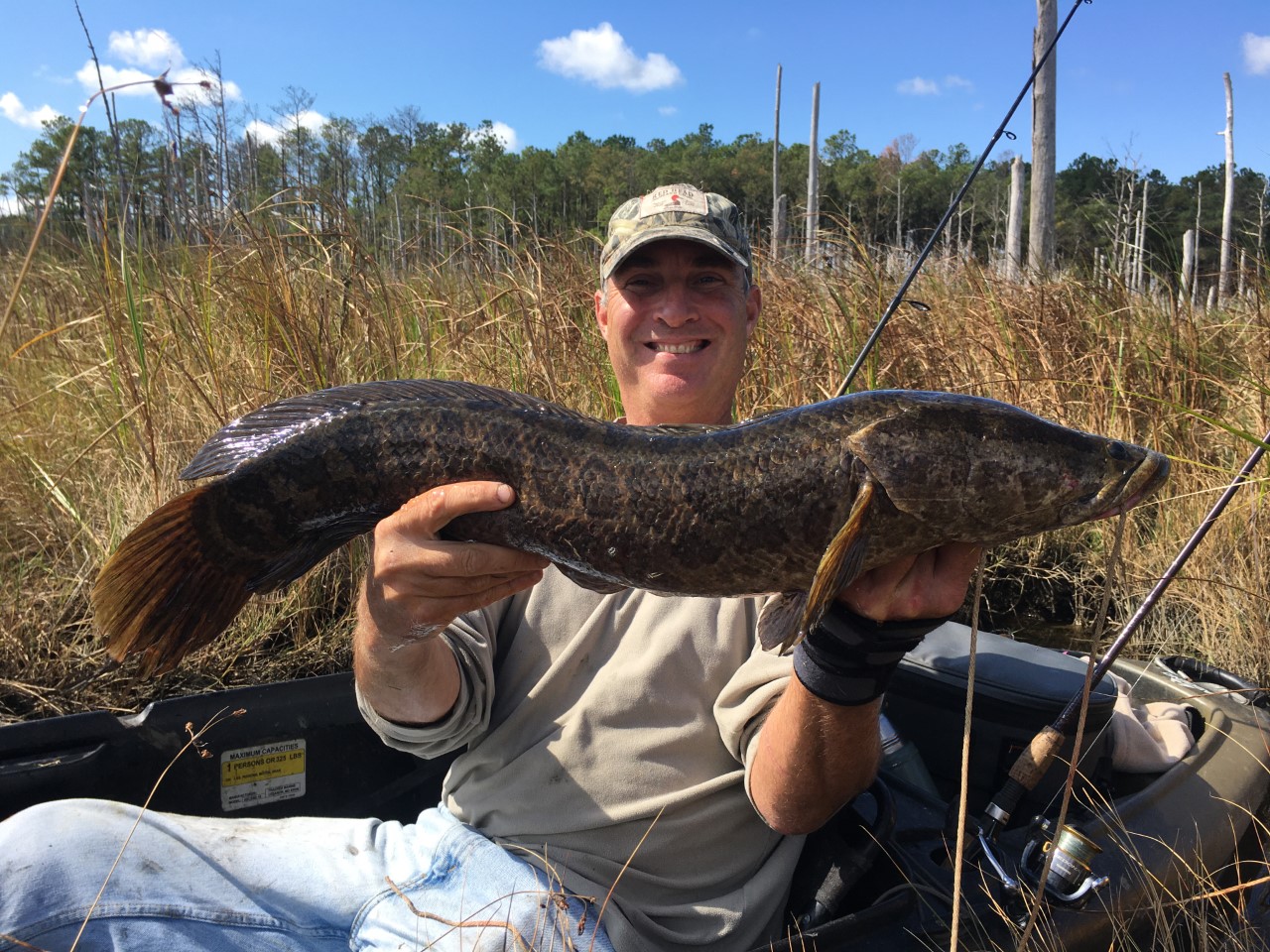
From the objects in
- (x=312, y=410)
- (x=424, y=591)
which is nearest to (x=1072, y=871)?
(x=424, y=591)

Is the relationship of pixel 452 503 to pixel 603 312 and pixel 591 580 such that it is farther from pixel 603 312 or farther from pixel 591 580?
pixel 603 312

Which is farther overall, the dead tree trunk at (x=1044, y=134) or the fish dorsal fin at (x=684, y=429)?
the dead tree trunk at (x=1044, y=134)

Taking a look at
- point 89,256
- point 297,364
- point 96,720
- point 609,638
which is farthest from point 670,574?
point 89,256

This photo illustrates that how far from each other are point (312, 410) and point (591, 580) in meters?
0.74

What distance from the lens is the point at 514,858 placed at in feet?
6.86

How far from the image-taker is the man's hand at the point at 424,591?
183 cm

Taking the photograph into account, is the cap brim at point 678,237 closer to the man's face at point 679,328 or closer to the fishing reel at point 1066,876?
the man's face at point 679,328

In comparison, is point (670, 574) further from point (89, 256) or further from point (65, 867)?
point (89, 256)

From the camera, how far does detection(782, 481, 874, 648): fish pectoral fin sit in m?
1.70

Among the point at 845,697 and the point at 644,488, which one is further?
the point at 845,697

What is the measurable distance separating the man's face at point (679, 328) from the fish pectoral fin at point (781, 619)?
1115 mm

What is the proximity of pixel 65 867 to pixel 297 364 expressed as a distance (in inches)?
98.2

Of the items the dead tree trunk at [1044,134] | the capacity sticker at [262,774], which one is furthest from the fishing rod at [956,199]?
the dead tree trunk at [1044,134]

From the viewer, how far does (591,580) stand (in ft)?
6.42
